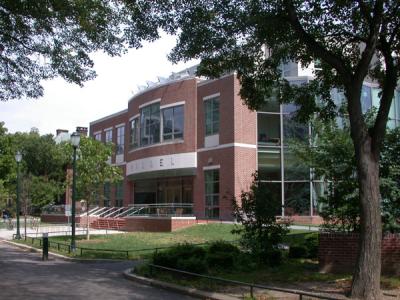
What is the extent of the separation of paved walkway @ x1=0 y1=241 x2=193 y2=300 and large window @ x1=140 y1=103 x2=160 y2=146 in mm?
21676

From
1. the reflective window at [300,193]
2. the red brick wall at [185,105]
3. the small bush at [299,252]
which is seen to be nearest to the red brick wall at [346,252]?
the small bush at [299,252]

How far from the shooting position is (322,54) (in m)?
11.6

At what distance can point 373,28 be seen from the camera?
11.2m

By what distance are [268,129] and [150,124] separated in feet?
32.0

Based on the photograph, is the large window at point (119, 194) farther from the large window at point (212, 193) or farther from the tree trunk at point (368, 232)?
the tree trunk at point (368, 232)

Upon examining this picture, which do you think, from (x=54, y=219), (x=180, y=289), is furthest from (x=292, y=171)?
(x=54, y=219)

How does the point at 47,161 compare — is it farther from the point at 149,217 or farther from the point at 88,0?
the point at 88,0

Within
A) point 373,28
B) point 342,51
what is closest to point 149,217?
point 342,51

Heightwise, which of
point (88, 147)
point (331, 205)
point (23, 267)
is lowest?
point (23, 267)

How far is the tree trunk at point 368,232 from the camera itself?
10.4 meters

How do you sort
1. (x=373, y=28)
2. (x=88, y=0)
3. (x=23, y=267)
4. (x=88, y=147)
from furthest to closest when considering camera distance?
1. (x=88, y=147)
2. (x=23, y=267)
3. (x=88, y=0)
4. (x=373, y=28)

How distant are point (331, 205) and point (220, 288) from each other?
5.30 m

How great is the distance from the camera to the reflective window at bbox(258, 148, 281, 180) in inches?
1405

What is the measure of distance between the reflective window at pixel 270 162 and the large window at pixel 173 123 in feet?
20.5
